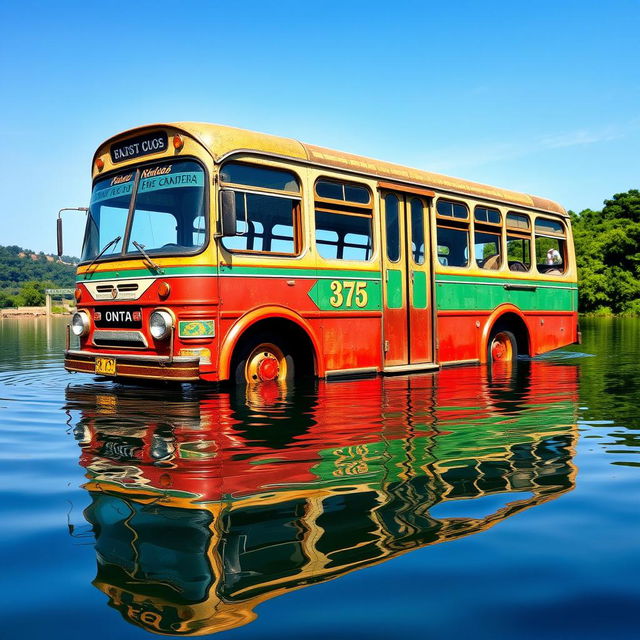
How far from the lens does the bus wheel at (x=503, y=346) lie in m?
12.5

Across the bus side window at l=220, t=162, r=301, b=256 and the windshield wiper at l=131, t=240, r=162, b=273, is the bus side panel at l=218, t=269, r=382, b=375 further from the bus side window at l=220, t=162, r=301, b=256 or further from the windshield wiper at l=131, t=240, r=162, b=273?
the windshield wiper at l=131, t=240, r=162, b=273

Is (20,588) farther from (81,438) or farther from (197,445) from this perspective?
(81,438)

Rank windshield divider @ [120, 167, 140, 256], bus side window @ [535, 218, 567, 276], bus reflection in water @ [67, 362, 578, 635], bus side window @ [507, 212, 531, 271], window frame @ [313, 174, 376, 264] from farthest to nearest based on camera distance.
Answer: bus side window @ [535, 218, 567, 276] < bus side window @ [507, 212, 531, 271] < window frame @ [313, 174, 376, 264] < windshield divider @ [120, 167, 140, 256] < bus reflection in water @ [67, 362, 578, 635]

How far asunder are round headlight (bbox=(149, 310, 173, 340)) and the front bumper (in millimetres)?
239

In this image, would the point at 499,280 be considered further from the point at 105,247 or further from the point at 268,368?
the point at 105,247

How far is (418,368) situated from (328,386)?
1.89 m

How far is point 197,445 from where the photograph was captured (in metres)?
5.47

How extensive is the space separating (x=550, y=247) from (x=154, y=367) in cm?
899

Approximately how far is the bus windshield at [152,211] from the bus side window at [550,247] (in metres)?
7.46

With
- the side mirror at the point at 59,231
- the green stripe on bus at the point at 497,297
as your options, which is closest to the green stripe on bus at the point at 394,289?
the green stripe on bus at the point at 497,297

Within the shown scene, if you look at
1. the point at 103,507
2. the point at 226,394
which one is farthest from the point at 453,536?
the point at 226,394

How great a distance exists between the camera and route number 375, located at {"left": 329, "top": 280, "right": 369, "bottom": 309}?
9.37m

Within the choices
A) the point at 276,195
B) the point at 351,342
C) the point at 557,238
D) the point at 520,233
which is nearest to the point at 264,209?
the point at 276,195

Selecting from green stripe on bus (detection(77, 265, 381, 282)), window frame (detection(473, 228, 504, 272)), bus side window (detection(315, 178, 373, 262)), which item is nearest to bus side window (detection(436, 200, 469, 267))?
window frame (detection(473, 228, 504, 272))
